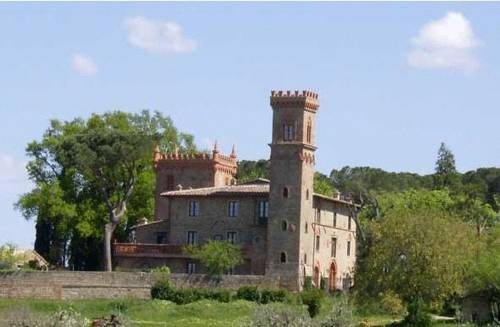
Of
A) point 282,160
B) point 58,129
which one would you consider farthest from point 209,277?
point 58,129

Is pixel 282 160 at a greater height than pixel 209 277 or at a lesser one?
greater

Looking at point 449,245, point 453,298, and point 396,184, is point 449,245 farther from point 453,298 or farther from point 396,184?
point 396,184

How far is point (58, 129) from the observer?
102m

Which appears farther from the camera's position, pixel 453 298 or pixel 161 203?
pixel 161 203

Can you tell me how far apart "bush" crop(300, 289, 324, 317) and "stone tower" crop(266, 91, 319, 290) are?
6649mm

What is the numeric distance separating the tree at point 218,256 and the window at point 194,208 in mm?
3768

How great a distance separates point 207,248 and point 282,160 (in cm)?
708

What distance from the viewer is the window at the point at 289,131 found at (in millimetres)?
85188

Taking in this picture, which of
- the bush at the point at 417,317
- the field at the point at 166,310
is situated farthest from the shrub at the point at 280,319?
the field at the point at 166,310

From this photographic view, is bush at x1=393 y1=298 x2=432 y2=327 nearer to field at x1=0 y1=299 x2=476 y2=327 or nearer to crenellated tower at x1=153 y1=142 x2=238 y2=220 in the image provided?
field at x1=0 y1=299 x2=476 y2=327

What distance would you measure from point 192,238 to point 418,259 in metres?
19.8

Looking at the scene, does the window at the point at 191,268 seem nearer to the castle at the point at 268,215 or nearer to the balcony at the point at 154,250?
the castle at the point at 268,215

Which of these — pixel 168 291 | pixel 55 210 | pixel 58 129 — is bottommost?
pixel 168 291

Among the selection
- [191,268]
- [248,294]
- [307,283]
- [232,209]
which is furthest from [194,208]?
[248,294]
